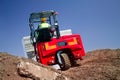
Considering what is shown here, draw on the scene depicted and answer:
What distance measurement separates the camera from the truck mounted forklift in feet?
29.9

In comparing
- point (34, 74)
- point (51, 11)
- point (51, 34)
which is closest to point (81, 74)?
point (34, 74)

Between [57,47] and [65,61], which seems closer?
[65,61]

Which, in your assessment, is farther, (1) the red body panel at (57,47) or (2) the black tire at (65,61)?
(1) the red body panel at (57,47)

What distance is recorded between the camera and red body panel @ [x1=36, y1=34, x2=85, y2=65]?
9125mm

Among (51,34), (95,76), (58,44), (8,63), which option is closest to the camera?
(8,63)

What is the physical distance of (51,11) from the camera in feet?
34.5

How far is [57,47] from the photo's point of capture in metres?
9.23

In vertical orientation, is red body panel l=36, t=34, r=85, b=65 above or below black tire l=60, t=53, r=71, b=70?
above

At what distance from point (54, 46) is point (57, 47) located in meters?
0.14

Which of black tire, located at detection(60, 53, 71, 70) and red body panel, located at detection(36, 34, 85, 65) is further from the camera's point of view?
red body panel, located at detection(36, 34, 85, 65)

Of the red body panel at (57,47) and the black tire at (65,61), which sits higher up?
the red body panel at (57,47)

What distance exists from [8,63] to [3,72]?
1.82 feet

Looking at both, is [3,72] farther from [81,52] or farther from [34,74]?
[81,52]

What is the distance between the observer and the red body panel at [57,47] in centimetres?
912
